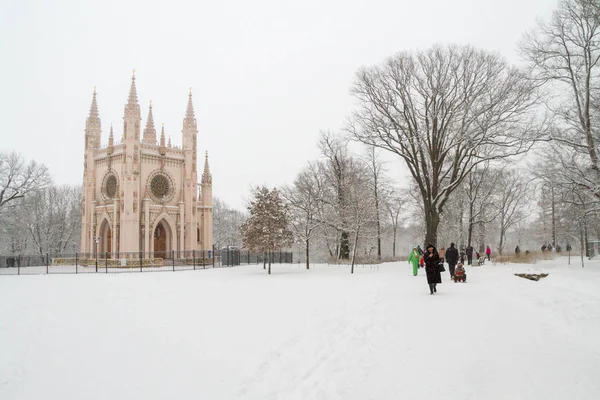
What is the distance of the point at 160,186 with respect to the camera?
1737 inches

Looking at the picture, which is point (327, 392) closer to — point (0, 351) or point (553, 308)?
point (0, 351)

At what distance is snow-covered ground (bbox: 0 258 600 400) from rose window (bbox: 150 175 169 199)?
107 ft

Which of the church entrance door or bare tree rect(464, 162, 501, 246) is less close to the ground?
bare tree rect(464, 162, 501, 246)

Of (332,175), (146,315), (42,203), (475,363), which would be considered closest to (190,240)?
(332,175)

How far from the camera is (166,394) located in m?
5.04

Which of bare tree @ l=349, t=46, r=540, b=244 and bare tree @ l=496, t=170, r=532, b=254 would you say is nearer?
bare tree @ l=349, t=46, r=540, b=244

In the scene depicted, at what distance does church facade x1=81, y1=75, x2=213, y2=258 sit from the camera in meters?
41.1

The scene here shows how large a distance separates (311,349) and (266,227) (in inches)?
816

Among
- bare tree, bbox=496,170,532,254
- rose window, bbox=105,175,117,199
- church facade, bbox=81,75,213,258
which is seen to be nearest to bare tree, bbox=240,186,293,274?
church facade, bbox=81,75,213,258

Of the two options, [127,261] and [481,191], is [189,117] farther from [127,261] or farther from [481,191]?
[481,191]

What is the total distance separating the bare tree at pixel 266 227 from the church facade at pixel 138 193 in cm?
1658

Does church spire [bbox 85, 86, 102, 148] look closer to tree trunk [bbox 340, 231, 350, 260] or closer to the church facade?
the church facade

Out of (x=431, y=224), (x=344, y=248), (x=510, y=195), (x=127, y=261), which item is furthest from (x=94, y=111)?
(x=510, y=195)

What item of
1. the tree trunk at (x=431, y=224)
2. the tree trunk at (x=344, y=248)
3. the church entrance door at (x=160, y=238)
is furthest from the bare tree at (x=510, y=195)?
the church entrance door at (x=160, y=238)
